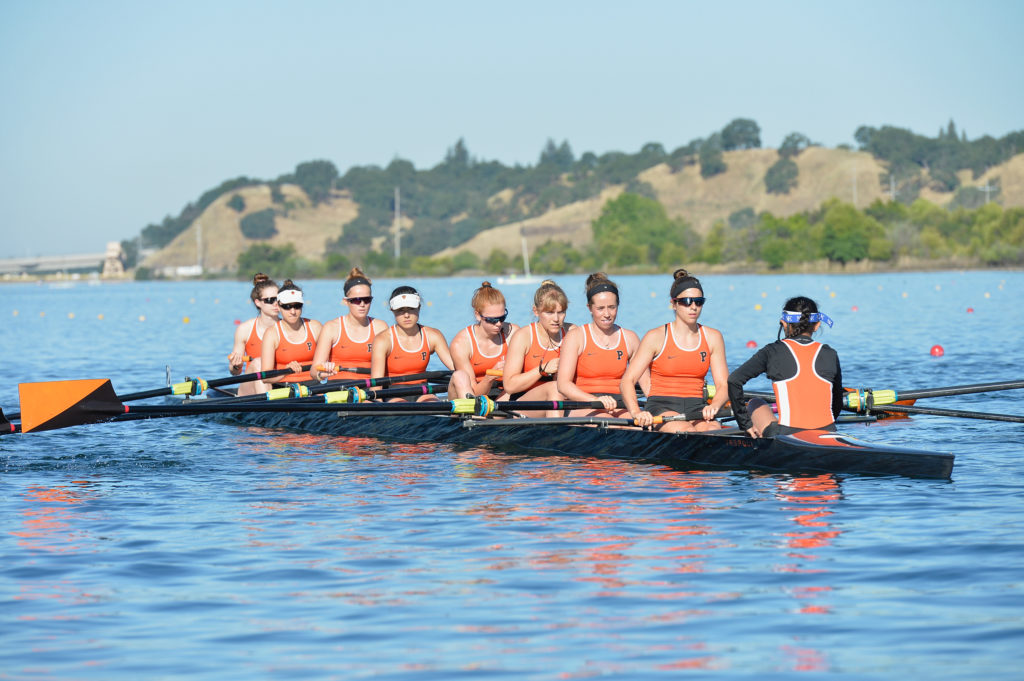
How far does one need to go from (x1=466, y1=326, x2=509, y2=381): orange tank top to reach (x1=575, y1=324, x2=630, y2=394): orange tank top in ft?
4.19

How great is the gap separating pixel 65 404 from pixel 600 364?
4.99 meters

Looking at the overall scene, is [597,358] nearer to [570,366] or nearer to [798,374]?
[570,366]

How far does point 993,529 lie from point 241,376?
923 centimetres

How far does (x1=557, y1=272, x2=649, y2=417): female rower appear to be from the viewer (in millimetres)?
11102

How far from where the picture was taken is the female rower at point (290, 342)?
14844 mm

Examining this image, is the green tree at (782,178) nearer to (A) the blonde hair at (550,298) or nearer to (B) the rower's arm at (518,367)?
(B) the rower's arm at (518,367)

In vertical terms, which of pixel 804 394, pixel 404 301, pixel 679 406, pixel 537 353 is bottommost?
pixel 679 406

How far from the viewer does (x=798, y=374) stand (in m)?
9.80

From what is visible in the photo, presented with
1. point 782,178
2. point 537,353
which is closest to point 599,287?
point 537,353

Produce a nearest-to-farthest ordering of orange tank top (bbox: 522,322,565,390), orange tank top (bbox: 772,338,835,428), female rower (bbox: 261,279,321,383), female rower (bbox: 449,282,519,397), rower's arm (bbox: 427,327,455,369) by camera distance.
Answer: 1. orange tank top (bbox: 772,338,835,428)
2. orange tank top (bbox: 522,322,565,390)
3. female rower (bbox: 449,282,519,397)
4. rower's arm (bbox: 427,327,455,369)
5. female rower (bbox: 261,279,321,383)

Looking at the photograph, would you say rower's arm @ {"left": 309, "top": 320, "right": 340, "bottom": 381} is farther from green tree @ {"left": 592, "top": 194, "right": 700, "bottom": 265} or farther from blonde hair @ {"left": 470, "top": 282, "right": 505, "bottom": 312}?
green tree @ {"left": 592, "top": 194, "right": 700, "bottom": 265}

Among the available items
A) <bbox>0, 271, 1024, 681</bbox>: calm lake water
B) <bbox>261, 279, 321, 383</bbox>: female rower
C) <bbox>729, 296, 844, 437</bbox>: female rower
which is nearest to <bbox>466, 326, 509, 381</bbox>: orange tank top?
<bbox>0, 271, 1024, 681</bbox>: calm lake water

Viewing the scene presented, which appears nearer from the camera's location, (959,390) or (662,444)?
(662,444)

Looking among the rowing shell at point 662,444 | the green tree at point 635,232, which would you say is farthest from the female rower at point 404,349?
the green tree at point 635,232
